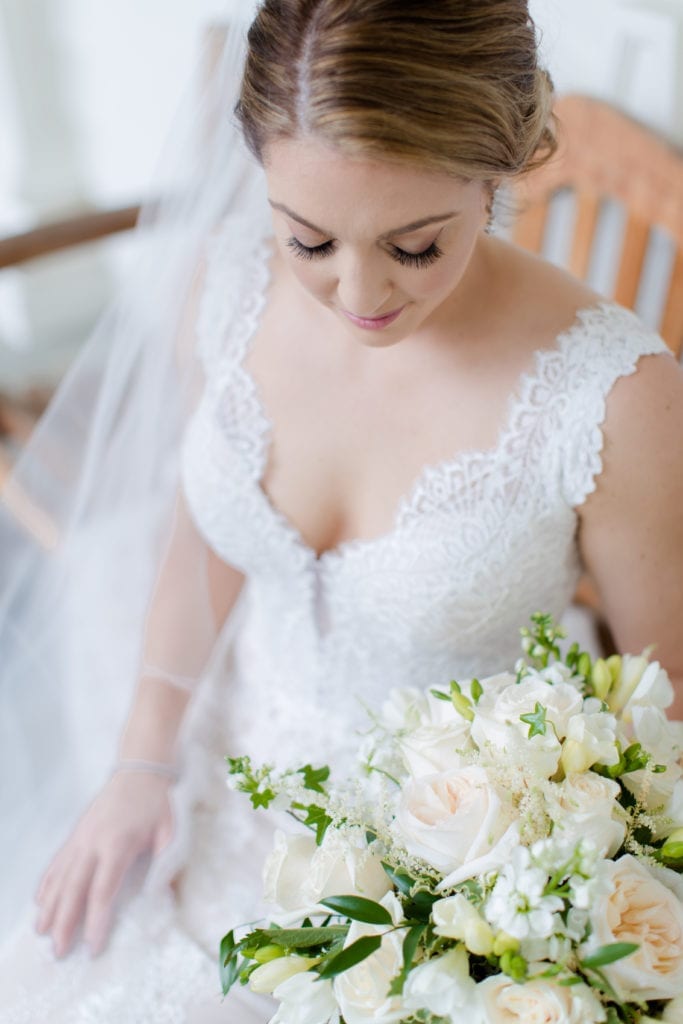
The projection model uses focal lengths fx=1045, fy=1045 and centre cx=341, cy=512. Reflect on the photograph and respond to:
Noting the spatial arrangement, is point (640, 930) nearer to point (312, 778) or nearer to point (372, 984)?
point (372, 984)

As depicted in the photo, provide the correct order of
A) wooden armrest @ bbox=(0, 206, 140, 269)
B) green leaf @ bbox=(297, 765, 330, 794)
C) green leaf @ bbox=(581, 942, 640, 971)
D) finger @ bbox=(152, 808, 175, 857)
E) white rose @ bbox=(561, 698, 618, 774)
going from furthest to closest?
wooden armrest @ bbox=(0, 206, 140, 269), finger @ bbox=(152, 808, 175, 857), green leaf @ bbox=(297, 765, 330, 794), white rose @ bbox=(561, 698, 618, 774), green leaf @ bbox=(581, 942, 640, 971)

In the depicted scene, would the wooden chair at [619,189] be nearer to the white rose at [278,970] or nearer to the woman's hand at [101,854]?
the woman's hand at [101,854]

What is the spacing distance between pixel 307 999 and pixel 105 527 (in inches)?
38.1

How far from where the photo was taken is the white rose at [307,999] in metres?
0.71

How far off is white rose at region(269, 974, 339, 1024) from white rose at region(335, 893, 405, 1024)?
0.4 inches

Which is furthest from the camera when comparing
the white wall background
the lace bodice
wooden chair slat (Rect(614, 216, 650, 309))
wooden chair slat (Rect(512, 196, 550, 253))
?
the white wall background

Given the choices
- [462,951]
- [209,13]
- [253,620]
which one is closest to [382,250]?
[462,951]

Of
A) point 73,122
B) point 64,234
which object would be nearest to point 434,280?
point 64,234

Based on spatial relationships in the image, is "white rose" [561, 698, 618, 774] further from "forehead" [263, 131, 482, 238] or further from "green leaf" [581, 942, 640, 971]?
"forehead" [263, 131, 482, 238]

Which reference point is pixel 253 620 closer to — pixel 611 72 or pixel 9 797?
pixel 9 797

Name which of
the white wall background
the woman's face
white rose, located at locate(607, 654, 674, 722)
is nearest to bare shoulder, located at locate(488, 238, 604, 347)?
the woman's face

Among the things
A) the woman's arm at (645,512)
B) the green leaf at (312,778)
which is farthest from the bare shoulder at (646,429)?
the green leaf at (312,778)

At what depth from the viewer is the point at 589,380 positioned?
3.40 ft

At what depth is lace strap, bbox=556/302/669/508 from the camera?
1.03m
